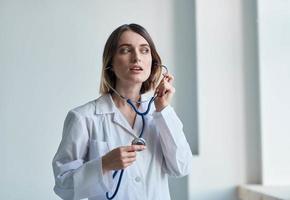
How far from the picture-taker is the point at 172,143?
Result: 1.12 meters

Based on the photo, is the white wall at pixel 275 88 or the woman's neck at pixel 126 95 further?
the white wall at pixel 275 88

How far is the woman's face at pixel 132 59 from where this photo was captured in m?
1.13

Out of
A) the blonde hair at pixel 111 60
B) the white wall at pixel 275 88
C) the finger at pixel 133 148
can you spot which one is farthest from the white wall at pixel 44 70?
the finger at pixel 133 148

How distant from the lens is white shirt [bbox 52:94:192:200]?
1057mm

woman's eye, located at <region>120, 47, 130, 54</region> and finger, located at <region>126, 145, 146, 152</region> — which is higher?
woman's eye, located at <region>120, 47, 130, 54</region>

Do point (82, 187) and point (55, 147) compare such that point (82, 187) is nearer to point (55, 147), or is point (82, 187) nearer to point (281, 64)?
point (55, 147)

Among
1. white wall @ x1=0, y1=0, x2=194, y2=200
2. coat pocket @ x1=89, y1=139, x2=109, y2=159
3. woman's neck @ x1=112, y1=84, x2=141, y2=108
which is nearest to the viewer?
coat pocket @ x1=89, y1=139, x2=109, y2=159

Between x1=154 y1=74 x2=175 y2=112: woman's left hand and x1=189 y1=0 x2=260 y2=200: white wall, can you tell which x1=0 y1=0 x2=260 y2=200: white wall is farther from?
x1=154 y1=74 x2=175 y2=112: woman's left hand

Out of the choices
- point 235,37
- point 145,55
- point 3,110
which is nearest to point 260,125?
point 235,37

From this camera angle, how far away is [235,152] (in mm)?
1812

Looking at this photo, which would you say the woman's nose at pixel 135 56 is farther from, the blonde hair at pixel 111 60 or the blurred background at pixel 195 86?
the blurred background at pixel 195 86

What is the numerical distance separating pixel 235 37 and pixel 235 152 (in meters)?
0.56

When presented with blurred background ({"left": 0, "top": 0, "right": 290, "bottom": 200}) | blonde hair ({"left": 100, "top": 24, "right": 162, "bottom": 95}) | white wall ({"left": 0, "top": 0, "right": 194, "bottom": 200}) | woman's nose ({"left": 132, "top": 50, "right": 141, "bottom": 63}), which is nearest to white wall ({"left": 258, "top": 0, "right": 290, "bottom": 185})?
blurred background ({"left": 0, "top": 0, "right": 290, "bottom": 200})

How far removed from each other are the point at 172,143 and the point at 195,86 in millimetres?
797
